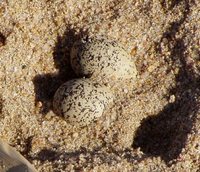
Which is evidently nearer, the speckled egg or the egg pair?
the egg pair

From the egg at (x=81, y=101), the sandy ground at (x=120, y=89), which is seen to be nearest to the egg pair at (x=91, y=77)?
the egg at (x=81, y=101)

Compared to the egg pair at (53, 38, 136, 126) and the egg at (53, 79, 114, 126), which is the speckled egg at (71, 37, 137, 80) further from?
the egg at (53, 79, 114, 126)

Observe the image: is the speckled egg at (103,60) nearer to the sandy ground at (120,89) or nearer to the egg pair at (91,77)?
the egg pair at (91,77)

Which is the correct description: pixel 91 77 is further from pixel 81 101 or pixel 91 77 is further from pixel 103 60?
pixel 81 101

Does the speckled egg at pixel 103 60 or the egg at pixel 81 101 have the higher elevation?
the speckled egg at pixel 103 60

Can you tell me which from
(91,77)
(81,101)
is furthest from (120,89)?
(81,101)

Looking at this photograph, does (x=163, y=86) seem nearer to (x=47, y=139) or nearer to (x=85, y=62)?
(x=85, y=62)

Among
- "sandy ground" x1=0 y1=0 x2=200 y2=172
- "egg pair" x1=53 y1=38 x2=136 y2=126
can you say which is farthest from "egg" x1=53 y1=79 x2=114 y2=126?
"sandy ground" x1=0 y1=0 x2=200 y2=172
